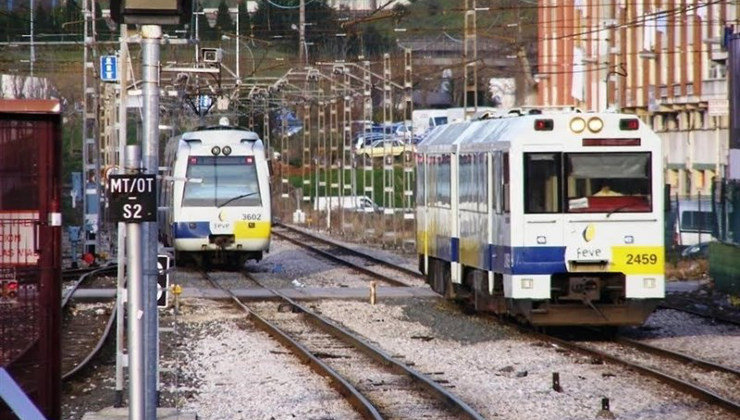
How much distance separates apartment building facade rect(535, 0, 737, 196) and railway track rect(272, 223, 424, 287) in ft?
30.8

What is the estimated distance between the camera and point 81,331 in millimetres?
23547

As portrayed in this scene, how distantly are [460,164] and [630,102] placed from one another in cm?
4412

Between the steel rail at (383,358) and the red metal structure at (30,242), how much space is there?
434 centimetres

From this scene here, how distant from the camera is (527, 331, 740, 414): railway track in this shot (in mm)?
15323

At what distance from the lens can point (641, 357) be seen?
19109 millimetres

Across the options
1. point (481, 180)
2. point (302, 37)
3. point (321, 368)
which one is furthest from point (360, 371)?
point (302, 37)

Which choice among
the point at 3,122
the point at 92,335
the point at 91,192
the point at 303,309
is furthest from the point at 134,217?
the point at 91,192

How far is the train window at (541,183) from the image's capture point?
20750mm

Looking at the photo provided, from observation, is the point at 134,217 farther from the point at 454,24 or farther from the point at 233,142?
the point at 454,24

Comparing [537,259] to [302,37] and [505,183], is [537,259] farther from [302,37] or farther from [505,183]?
[302,37]

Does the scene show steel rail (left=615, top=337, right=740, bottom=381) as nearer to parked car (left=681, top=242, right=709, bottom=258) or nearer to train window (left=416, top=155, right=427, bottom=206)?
train window (left=416, top=155, right=427, bottom=206)

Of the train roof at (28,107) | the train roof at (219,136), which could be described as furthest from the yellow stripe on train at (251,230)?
the train roof at (28,107)

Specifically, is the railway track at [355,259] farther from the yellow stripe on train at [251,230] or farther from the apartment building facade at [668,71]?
the apartment building facade at [668,71]

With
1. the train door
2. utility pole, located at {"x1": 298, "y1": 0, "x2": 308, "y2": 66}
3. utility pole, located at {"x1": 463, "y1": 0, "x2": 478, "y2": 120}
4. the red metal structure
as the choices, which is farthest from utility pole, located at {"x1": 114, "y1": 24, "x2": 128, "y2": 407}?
utility pole, located at {"x1": 298, "y1": 0, "x2": 308, "y2": 66}
